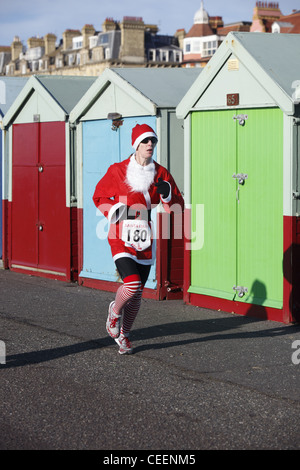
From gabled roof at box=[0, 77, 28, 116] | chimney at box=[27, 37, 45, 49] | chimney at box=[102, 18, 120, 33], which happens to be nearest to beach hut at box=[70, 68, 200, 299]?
gabled roof at box=[0, 77, 28, 116]

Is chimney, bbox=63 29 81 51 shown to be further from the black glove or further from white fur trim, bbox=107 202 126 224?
white fur trim, bbox=107 202 126 224

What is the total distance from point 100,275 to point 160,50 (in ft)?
322

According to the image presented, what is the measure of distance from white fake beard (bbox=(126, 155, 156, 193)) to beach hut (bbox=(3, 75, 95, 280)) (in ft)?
14.4

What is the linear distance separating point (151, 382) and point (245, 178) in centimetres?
321

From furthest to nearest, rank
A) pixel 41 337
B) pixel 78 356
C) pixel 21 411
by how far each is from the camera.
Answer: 1. pixel 41 337
2. pixel 78 356
3. pixel 21 411

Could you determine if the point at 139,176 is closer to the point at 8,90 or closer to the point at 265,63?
the point at 265,63

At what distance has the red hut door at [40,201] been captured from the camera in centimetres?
1233

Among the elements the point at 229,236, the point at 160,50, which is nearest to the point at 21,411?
the point at 229,236

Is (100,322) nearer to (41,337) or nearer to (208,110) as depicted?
(41,337)

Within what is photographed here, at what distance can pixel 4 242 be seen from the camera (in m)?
13.9

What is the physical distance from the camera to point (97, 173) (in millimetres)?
11508

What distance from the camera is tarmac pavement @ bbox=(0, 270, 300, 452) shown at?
528 centimetres

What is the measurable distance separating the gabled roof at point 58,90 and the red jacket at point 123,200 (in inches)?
175

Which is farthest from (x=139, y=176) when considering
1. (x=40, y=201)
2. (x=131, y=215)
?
(x=40, y=201)
